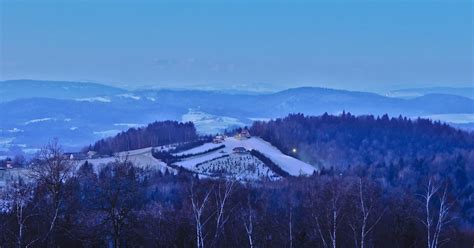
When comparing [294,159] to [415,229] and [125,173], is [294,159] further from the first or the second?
[125,173]

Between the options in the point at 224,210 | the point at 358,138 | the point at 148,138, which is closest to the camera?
the point at 224,210

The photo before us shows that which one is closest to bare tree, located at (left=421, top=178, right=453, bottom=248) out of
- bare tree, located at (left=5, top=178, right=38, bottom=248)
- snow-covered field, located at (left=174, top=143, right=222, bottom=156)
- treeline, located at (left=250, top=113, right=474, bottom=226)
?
bare tree, located at (left=5, top=178, right=38, bottom=248)

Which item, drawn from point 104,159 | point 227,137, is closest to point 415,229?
point 104,159

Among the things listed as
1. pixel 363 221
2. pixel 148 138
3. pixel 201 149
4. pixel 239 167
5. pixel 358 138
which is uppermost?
pixel 148 138

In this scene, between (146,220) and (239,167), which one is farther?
(239,167)

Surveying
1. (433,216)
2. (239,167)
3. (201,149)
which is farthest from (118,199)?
(201,149)

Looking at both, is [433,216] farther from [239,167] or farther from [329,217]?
[239,167]
